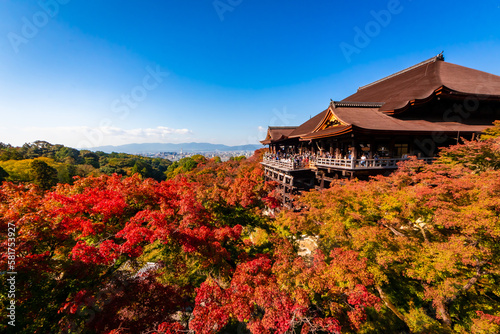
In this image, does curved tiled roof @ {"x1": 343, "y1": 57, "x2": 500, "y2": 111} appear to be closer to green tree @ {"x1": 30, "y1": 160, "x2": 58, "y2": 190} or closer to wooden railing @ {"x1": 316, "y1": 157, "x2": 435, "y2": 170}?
wooden railing @ {"x1": 316, "y1": 157, "x2": 435, "y2": 170}

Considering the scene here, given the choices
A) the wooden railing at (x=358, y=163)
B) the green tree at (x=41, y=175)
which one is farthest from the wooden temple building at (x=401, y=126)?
the green tree at (x=41, y=175)

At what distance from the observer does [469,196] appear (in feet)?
19.9

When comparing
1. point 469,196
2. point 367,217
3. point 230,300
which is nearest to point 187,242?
point 230,300

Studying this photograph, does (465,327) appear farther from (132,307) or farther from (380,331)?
(132,307)

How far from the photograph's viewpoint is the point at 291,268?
6336 mm

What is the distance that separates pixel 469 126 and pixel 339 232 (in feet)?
49.4

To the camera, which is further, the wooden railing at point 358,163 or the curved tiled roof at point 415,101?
the curved tiled roof at point 415,101

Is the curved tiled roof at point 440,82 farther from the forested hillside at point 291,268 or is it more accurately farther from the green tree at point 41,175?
the green tree at point 41,175

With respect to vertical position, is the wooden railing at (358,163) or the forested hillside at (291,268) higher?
the wooden railing at (358,163)

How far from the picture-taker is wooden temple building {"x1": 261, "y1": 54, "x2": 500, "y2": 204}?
39.8ft

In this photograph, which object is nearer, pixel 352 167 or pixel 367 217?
pixel 367 217

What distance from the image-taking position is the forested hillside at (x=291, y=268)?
5.33 meters

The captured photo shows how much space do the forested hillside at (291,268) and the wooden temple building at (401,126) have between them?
3761 mm

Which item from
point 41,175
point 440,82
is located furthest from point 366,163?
point 41,175
